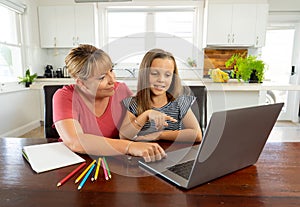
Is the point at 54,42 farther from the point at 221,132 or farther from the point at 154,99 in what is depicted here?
the point at 221,132

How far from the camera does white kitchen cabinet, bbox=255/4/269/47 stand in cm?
379

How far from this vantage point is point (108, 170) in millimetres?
684

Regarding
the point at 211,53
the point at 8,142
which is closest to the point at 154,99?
the point at 8,142

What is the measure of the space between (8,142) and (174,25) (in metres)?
3.78

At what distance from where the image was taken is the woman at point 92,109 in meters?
0.81

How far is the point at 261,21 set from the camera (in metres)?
3.82

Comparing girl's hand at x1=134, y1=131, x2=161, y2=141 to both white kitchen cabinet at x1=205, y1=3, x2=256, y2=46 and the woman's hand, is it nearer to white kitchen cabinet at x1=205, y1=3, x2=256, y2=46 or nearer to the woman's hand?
the woman's hand

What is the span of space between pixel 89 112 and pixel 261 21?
3.83m

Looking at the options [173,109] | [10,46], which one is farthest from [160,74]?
[10,46]

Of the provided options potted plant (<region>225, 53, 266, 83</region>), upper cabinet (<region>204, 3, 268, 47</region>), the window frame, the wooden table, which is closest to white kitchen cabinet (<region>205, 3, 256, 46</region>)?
upper cabinet (<region>204, 3, 268, 47</region>)

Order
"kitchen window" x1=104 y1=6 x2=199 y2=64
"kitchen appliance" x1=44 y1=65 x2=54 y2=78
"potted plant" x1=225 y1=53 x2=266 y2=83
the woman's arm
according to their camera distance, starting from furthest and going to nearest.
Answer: "kitchen window" x1=104 y1=6 x2=199 y2=64 → "kitchen appliance" x1=44 y1=65 x2=54 y2=78 → "potted plant" x1=225 y1=53 x2=266 y2=83 → the woman's arm

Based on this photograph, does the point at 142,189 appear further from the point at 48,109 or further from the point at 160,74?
the point at 48,109

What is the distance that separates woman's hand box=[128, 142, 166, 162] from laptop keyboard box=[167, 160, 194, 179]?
8cm

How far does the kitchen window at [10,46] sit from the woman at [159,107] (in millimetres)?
2838
